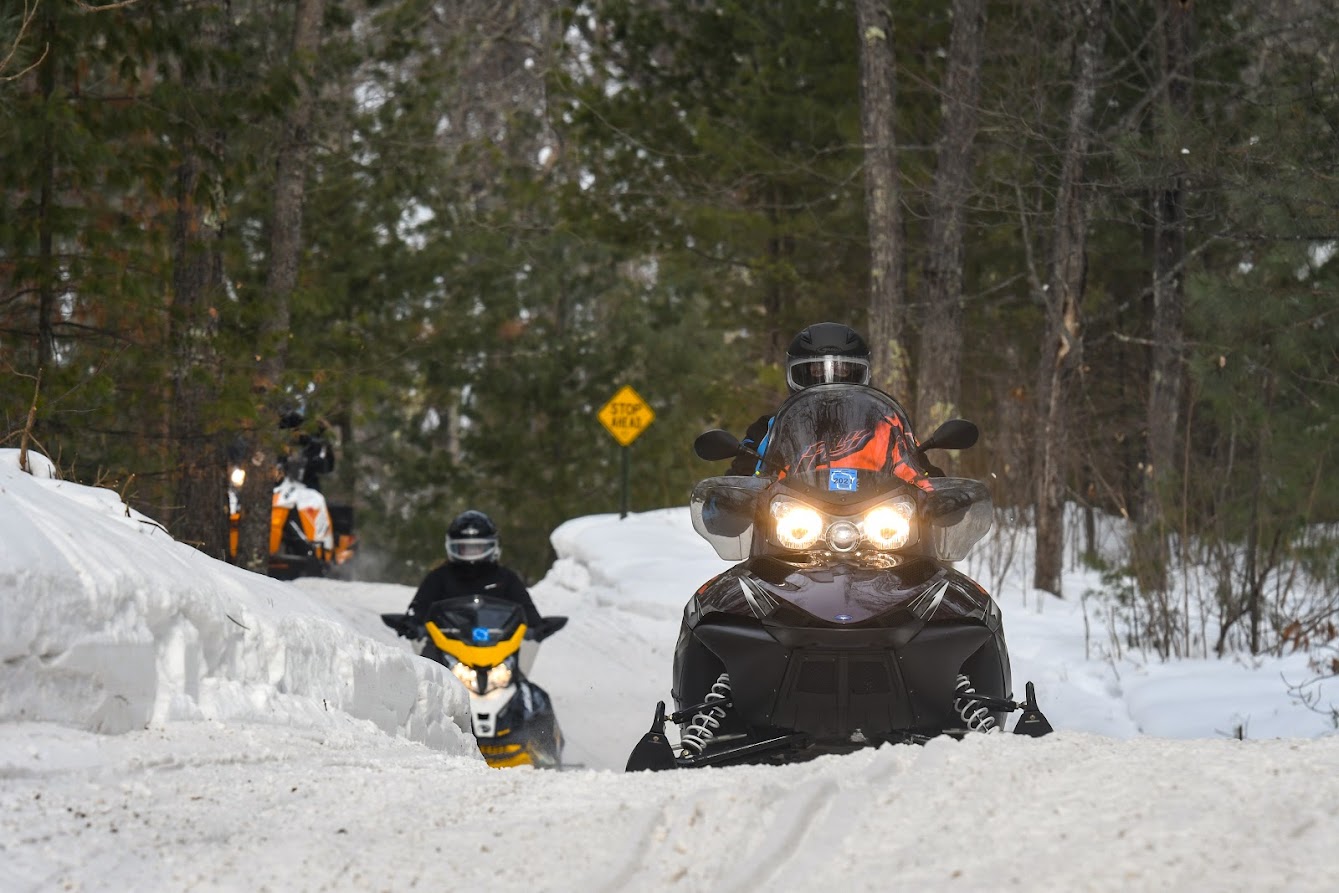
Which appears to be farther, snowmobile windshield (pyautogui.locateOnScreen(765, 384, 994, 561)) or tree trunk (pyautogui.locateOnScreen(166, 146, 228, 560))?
tree trunk (pyautogui.locateOnScreen(166, 146, 228, 560))

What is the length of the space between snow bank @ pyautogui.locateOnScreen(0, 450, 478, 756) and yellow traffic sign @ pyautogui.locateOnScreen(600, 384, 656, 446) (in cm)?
1571

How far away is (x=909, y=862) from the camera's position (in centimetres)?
339

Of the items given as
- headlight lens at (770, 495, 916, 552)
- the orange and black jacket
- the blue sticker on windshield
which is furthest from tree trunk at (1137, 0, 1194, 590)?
headlight lens at (770, 495, 916, 552)

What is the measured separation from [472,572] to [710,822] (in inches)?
256

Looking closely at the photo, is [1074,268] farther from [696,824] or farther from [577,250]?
[577,250]

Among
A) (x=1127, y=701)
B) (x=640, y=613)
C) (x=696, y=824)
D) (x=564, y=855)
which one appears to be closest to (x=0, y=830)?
(x=564, y=855)

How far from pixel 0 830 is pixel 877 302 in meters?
12.7

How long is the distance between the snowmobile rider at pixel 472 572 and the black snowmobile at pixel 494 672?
0.49 m

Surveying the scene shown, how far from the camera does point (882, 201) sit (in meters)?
15.6

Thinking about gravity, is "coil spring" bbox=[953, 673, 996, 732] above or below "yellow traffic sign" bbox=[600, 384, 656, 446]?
below

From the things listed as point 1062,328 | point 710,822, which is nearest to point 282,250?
point 1062,328

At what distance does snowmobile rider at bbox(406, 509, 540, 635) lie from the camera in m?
9.95

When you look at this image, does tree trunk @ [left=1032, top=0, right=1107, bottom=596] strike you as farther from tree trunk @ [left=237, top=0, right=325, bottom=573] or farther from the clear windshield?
the clear windshield

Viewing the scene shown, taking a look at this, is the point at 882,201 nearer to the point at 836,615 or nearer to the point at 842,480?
the point at 842,480
